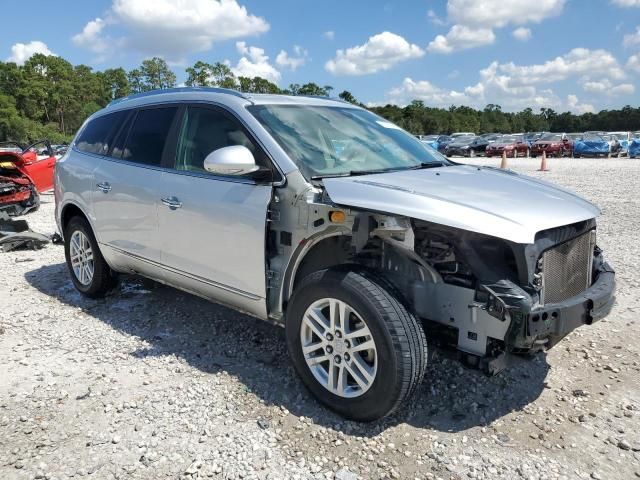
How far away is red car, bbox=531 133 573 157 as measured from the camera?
121 feet

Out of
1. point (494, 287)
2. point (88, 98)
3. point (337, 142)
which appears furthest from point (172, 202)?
point (88, 98)

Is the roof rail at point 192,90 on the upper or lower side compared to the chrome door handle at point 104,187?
upper

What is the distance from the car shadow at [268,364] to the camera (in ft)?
10.7

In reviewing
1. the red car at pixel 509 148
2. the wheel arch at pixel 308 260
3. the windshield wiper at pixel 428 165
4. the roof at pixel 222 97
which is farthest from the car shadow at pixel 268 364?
the red car at pixel 509 148

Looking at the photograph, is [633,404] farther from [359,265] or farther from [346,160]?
[346,160]

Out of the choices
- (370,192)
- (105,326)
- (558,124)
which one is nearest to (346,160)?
(370,192)

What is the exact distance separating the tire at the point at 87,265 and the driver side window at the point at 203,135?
169 cm

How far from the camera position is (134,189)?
443cm

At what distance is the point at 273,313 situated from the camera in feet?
11.7

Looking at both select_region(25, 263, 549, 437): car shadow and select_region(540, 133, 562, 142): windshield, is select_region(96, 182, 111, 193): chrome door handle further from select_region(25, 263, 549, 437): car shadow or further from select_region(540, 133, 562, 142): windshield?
select_region(540, 133, 562, 142): windshield

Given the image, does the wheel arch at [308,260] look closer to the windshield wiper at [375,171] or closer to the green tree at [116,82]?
the windshield wiper at [375,171]

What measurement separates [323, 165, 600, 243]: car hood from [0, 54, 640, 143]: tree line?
4483 cm

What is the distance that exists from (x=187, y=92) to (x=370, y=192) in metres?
2.07

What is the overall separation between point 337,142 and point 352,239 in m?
0.96
